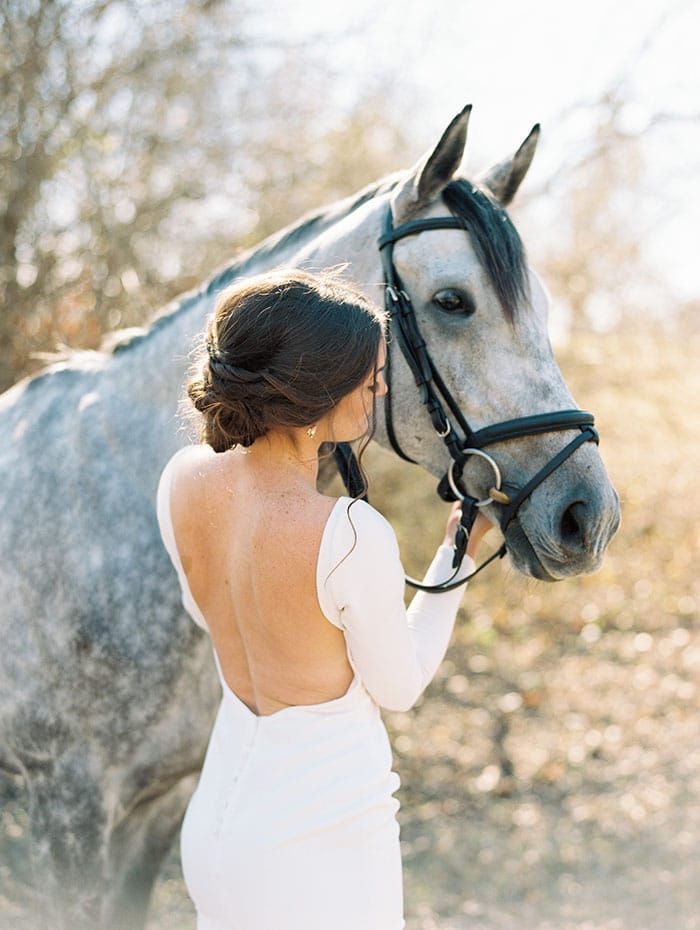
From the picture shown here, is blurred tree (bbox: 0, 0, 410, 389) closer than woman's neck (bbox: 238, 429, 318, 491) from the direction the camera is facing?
No

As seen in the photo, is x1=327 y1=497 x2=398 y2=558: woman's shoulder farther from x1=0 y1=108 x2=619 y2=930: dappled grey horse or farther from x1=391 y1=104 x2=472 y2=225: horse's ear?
x1=391 y1=104 x2=472 y2=225: horse's ear

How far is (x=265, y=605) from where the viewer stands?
59.4 inches

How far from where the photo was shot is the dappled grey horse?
205 centimetres

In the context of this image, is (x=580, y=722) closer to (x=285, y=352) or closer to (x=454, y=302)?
(x=454, y=302)

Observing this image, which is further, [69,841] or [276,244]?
[276,244]

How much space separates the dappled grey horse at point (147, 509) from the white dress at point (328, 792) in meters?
0.61

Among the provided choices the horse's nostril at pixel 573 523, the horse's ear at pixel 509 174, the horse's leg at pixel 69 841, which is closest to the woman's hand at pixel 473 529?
the horse's nostril at pixel 573 523

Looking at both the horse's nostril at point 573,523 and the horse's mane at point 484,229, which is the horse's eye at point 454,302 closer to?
the horse's mane at point 484,229

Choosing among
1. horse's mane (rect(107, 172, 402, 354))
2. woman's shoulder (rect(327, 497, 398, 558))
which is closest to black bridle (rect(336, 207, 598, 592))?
horse's mane (rect(107, 172, 402, 354))

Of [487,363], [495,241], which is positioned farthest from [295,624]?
[495,241]

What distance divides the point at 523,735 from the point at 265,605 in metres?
4.36

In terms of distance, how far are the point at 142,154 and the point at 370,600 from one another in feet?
14.3

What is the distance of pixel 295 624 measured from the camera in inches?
59.2

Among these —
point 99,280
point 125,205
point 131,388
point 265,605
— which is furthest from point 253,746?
point 125,205
